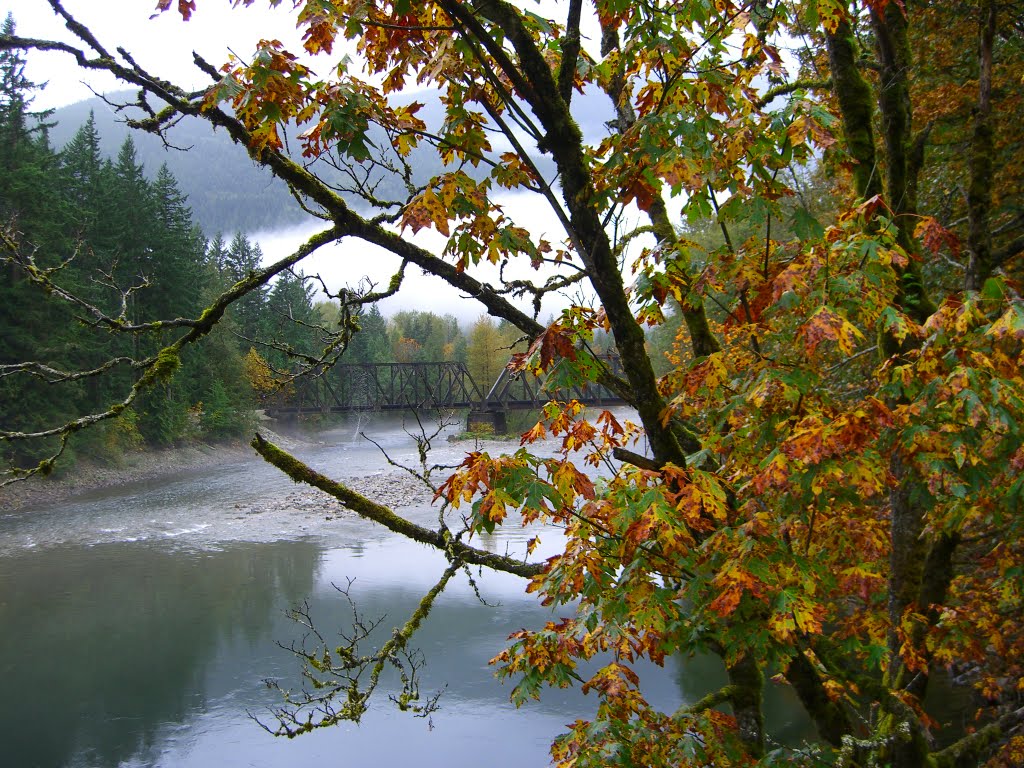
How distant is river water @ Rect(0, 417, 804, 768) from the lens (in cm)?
779

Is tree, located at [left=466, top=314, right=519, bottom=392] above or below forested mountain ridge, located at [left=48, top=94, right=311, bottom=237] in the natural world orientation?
below

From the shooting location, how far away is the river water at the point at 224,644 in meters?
7.79

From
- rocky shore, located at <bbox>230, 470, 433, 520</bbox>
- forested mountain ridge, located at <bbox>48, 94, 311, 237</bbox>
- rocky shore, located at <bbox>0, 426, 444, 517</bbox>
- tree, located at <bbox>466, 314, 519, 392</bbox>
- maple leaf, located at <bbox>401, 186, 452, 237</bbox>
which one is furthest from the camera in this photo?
forested mountain ridge, located at <bbox>48, 94, 311, 237</bbox>

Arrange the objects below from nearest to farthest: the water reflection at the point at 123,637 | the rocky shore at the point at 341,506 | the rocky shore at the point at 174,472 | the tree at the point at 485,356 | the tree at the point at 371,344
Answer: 1. the water reflection at the point at 123,637
2. the rocky shore at the point at 341,506
3. the rocky shore at the point at 174,472
4. the tree at the point at 485,356
5. the tree at the point at 371,344

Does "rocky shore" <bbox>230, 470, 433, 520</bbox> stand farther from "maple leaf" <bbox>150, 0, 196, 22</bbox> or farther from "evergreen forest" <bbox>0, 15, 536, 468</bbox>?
"maple leaf" <bbox>150, 0, 196, 22</bbox>

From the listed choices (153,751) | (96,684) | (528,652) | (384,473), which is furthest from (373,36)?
(384,473)

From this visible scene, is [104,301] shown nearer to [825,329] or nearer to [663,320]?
[663,320]

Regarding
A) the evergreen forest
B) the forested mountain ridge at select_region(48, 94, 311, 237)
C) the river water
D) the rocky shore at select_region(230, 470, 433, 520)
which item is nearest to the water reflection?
the river water

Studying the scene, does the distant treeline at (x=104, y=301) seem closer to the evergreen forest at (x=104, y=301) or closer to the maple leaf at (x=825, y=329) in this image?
the evergreen forest at (x=104, y=301)

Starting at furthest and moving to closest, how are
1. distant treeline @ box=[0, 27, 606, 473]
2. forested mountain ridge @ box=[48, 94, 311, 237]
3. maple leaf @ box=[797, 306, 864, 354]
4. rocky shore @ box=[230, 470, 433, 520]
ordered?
forested mountain ridge @ box=[48, 94, 311, 237] < distant treeline @ box=[0, 27, 606, 473] < rocky shore @ box=[230, 470, 433, 520] < maple leaf @ box=[797, 306, 864, 354]

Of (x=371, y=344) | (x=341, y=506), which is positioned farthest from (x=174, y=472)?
(x=371, y=344)

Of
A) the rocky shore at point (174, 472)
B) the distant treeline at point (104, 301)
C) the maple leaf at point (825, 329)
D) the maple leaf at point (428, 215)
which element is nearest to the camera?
the maple leaf at point (825, 329)

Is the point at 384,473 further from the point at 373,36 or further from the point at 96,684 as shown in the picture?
the point at 373,36

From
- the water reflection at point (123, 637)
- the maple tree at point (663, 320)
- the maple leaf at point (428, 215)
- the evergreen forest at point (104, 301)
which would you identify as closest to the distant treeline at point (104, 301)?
the evergreen forest at point (104, 301)
